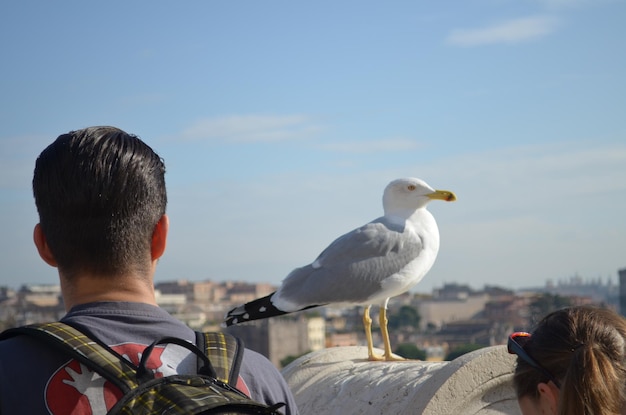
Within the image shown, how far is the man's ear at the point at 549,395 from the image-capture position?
6.02 ft

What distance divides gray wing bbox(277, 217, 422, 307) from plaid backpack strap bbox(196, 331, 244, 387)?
3.09 meters

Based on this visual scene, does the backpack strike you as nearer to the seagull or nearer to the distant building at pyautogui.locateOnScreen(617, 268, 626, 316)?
the seagull

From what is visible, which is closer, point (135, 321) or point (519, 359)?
point (135, 321)

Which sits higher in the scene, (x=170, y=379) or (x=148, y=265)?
(x=148, y=265)

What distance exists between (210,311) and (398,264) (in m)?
84.9

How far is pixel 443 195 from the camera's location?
4.67 m

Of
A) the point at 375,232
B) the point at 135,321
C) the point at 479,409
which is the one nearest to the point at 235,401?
the point at 135,321

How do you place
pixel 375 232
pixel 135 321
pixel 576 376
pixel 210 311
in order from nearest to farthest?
pixel 135 321
pixel 576 376
pixel 375 232
pixel 210 311

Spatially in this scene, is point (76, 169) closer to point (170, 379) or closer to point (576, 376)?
point (170, 379)

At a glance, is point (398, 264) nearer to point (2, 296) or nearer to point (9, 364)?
point (9, 364)

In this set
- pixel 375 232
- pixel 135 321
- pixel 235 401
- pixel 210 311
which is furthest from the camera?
pixel 210 311

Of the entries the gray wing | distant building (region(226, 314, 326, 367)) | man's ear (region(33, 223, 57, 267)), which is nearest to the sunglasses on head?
man's ear (region(33, 223, 57, 267))

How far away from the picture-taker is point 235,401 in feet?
4.46

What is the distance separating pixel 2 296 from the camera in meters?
92.6
